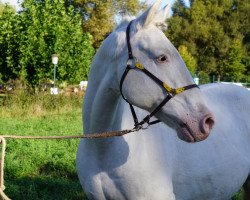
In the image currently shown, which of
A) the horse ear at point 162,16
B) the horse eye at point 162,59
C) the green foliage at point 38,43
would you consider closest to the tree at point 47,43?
the green foliage at point 38,43

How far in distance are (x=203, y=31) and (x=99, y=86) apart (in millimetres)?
52428

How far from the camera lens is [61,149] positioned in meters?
8.19

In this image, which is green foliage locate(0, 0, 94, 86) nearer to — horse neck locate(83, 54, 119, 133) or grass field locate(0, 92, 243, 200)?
grass field locate(0, 92, 243, 200)

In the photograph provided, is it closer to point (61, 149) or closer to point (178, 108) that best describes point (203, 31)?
point (61, 149)

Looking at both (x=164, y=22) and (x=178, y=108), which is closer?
(x=178, y=108)

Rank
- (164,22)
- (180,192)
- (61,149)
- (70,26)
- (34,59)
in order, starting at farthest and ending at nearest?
(70,26)
(34,59)
(61,149)
(180,192)
(164,22)

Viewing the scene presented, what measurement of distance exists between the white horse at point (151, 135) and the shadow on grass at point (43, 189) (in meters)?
2.30

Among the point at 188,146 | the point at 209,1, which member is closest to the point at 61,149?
the point at 188,146

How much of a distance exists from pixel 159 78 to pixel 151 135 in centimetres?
69

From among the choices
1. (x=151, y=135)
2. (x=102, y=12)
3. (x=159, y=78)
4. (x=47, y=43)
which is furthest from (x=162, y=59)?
(x=102, y=12)

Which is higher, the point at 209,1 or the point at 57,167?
the point at 209,1

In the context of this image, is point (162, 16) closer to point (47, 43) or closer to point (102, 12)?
point (47, 43)

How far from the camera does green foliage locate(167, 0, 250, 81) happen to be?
5247cm

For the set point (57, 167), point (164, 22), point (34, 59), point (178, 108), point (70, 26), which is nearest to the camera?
point (178, 108)
